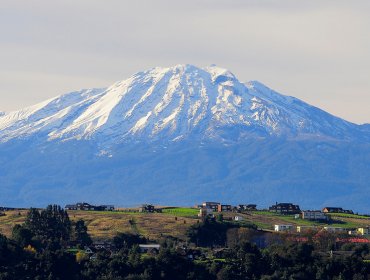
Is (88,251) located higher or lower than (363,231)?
lower

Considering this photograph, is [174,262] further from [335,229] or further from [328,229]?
[335,229]

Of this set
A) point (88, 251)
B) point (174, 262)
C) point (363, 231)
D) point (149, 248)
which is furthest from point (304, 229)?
point (174, 262)

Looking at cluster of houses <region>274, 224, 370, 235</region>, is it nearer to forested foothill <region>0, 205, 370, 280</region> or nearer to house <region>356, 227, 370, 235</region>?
house <region>356, 227, 370, 235</region>

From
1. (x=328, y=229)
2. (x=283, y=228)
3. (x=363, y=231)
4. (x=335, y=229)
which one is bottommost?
(x=328, y=229)

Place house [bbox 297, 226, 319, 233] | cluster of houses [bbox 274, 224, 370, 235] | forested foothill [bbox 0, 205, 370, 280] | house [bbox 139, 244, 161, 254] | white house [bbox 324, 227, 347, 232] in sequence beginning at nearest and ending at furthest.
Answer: forested foothill [bbox 0, 205, 370, 280] → house [bbox 139, 244, 161, 254] → house [bbox 297, 226, 319, 233] → white house [bbox 324, 227, 347, 232] → cluster of houses [bbox 274, 224, 370, 235]

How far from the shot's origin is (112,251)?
157m

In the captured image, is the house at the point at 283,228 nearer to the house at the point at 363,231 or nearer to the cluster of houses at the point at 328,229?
the cluster of houses at the point at 328,229

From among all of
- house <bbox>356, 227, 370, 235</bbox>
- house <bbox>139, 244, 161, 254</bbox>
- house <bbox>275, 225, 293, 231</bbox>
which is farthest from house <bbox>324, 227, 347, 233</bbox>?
house <bbox>139, 244, 161, 254</bbox>

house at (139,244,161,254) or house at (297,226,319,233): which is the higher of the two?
Result: house at (297,226,319,233)

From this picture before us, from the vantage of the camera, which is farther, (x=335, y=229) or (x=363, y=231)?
(x=335, y=229)

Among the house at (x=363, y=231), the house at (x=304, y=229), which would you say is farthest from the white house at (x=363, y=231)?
the house at (x=304, y=229)

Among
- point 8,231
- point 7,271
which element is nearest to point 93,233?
point 8,231

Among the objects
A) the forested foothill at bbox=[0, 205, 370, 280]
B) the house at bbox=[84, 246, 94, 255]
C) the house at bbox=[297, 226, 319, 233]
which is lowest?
the forested foothill at bbox=[0, 205, 370, 280]

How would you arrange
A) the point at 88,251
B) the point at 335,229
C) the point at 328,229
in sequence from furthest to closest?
the point at 335,229, the point at 328,229, the point at 88,251
